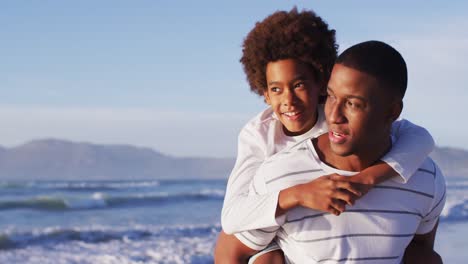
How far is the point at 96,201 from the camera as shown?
1827 cm

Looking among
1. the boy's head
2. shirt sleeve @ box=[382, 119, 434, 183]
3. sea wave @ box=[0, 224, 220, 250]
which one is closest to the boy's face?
the boy's head

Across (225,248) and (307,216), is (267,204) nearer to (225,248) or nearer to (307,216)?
(307,216)

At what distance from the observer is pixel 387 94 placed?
225cm

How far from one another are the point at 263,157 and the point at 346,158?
0.65m

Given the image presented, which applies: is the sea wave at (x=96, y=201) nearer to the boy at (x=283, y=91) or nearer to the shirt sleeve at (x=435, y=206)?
the boy at (x=283, y=91)

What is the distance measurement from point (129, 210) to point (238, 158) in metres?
14.2

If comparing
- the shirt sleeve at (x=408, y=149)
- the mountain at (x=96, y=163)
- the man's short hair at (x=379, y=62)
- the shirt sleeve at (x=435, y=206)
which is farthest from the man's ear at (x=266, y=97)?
the mountain at (x=96, y=163)

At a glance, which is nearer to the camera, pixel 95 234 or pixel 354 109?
pixel 354 109

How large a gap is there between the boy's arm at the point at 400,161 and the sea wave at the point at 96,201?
15352 mm

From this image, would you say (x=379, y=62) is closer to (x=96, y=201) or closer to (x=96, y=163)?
(x=96, y=201)

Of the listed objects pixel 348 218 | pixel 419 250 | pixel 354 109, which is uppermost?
pixel 354 109

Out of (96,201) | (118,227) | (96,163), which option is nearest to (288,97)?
(118,227)

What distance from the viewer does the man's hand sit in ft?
7.25

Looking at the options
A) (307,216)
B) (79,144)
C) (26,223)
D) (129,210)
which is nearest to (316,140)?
(307,216)
